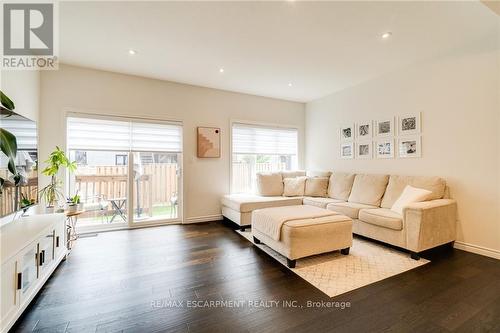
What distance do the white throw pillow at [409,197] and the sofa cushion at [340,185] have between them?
100 centimetres

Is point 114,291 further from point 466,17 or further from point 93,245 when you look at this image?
point 466,17

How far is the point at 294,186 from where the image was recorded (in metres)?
4.58

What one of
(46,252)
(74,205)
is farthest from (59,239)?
(74,205)

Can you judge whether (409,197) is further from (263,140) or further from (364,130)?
(263,140)

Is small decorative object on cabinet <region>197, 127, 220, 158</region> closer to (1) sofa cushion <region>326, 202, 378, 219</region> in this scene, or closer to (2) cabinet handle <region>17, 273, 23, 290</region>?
(1) sofa cushion <region>326, 202, 378, 219</region>

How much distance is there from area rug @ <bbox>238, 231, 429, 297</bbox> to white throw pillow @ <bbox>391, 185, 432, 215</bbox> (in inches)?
21.9

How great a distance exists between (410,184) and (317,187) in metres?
1.60

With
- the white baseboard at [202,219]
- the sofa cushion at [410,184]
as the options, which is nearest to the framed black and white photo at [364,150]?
the sofa cushion at [410,184]

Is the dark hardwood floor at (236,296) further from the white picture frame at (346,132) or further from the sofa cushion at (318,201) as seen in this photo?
the white picture frame at (346,132)

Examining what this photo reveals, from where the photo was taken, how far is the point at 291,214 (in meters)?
2.78

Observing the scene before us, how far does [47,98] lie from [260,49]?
3.21m

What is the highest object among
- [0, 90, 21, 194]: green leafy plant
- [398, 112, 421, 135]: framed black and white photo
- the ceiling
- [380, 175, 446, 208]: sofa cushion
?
the ceiling

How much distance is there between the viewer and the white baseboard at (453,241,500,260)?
2650 mm

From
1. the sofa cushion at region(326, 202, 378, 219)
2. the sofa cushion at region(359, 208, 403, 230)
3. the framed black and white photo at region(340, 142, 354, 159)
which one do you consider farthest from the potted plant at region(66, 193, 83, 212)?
the framed black and white photo at region(340, 142, 354, 159)
